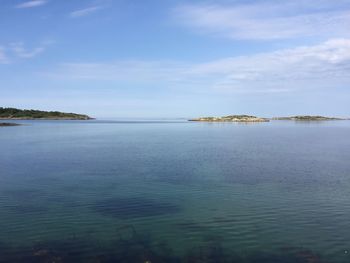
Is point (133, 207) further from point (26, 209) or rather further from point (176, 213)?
point (26, 209)

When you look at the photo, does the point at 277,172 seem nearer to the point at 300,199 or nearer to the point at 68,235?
the point at 300,199

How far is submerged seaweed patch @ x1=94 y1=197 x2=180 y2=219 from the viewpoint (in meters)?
23.4

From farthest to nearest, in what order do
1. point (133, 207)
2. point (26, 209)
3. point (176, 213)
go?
point (133, 207) → point (26, 209) → point (176, 213)

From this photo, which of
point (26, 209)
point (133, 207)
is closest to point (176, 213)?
point (133, 207)

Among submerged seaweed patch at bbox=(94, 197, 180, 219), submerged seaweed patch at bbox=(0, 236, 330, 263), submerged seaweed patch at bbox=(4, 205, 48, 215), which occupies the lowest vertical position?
submerged seaweed patch at bbox=(0, 236, 330, 263)

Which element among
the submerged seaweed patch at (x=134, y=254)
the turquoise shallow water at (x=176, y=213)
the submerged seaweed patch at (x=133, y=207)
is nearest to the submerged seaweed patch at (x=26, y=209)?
the turquoise shallow water at (x=176, y=213)

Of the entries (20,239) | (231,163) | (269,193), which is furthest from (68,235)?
(231,163)

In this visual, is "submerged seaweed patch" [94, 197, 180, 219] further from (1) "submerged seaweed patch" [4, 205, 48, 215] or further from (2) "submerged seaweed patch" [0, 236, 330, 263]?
(2) "submerged seaweed patch" [0, 236, 330, 263]

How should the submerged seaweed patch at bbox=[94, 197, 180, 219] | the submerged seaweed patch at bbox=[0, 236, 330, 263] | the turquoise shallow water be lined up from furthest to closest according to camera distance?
1. the submerged seaweed patch at bbox=[94, 197, 180, 219]
2. the turquoise shallow water
3. the submerged seaweed patch at bbox=[0, 236, 330, 263]

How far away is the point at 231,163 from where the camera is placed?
46.2 m

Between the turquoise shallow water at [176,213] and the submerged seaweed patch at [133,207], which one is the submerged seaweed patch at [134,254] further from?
the submerged seaweed patch at [133,207]

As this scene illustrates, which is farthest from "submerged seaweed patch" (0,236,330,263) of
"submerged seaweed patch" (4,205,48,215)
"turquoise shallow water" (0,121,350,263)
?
"submerged seaweed patch" (4,205,48,215)

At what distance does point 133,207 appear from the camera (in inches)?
982

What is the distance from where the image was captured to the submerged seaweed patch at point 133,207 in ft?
76.8
